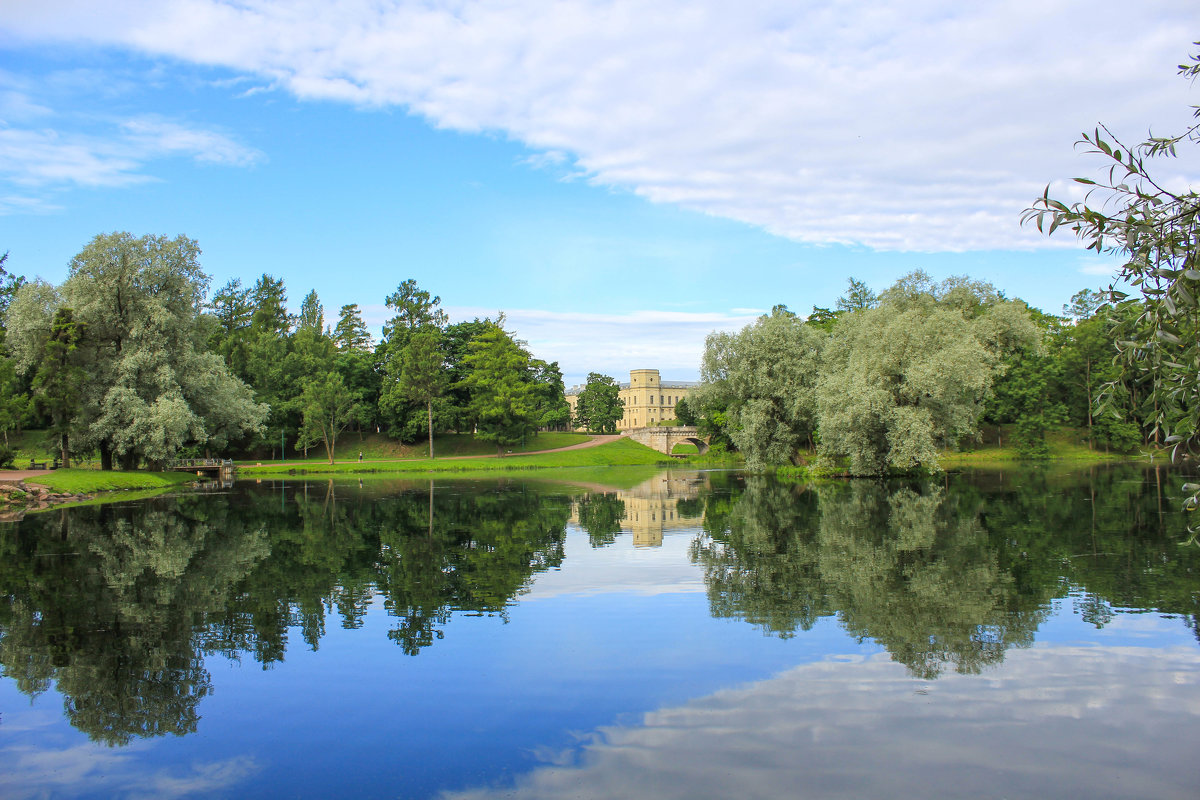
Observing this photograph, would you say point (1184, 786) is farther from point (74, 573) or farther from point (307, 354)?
point (307, 354)

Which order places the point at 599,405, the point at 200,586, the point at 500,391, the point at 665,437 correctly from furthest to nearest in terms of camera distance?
the point at 599,405 < the point at 665,437 < the point at 500,391 < the point at 200,586

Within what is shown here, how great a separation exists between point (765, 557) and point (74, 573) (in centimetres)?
1362

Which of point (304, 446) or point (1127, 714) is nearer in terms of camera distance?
point (1127, 714)

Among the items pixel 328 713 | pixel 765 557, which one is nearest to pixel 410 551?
pixel 765 557

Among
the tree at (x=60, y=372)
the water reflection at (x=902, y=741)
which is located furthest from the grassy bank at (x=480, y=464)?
the water reflection at (x=902, y=741)

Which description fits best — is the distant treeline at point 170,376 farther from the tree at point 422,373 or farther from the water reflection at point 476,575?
the water reflection at point 476,575

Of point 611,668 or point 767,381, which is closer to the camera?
point 611,668

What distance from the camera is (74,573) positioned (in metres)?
15.2

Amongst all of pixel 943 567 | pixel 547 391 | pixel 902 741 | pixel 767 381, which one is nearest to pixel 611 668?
pixel 902 741

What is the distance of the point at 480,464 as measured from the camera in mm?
66000

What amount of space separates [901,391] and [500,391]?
42.8 metres

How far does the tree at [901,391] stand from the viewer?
36594 mm

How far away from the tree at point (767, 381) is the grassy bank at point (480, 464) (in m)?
21.3

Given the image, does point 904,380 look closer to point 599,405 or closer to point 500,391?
point 500,391
